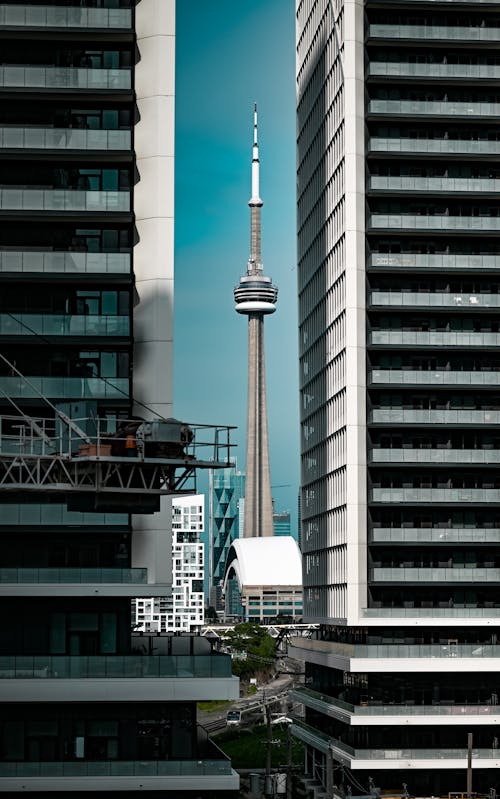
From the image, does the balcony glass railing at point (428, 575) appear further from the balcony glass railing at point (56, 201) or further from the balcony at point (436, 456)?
the balcony glass railing at point (56, 201)

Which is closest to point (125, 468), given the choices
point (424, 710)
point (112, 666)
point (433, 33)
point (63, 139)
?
point (112, 666)

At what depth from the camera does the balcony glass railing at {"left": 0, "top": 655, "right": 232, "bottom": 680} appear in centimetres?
7131

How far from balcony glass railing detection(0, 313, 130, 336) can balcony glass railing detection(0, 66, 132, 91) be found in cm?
1165

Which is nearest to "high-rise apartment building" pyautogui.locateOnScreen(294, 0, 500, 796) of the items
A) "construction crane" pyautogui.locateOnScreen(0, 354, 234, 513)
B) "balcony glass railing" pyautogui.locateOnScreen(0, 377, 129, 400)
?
"balcony glass railing" pyautogui.locateOnScreen(0, 377, 129, 400)

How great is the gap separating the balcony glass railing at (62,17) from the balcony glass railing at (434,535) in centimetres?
4535

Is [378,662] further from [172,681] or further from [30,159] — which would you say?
[30,159]

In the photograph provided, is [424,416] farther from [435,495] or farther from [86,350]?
[86,350]

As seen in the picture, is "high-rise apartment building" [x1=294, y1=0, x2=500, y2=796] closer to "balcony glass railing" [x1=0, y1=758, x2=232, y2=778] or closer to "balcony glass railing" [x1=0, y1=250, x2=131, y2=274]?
"balcony glass railing" [x1=0, y1=250, x2=131, y2=274]

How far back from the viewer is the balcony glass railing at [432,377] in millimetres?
110062

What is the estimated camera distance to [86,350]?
7844cm

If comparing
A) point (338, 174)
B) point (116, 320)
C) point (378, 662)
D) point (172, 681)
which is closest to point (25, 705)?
point (172, 681)

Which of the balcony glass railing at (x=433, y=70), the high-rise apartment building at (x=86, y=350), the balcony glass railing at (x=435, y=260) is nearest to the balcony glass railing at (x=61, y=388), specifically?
the high-rise apartment building at (x=86, y=350)

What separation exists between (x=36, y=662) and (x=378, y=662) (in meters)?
39.6

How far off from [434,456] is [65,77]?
1737 inches
